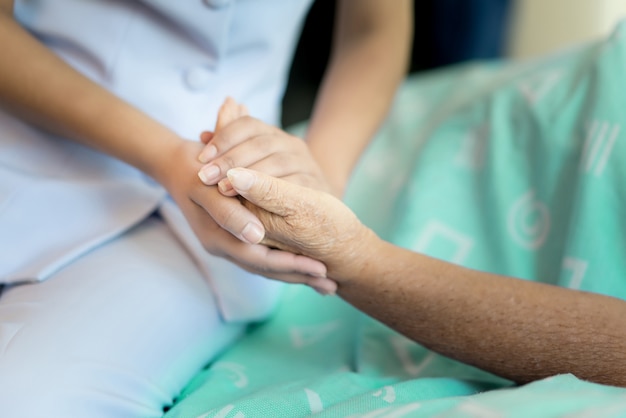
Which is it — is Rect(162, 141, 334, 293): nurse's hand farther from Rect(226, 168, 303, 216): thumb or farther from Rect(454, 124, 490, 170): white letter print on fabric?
Rect(454, 124, 490, 170): white letter print on fabric

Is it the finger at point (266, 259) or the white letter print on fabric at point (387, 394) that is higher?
the finger at point (266, 259)

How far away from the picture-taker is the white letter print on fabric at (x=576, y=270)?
2.56ft

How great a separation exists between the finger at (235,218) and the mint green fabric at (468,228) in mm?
174

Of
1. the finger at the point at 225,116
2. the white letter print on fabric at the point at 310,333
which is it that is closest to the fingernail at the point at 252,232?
the finger at the point at 225,116

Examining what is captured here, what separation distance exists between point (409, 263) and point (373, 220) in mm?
276

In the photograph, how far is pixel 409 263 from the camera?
0.74m

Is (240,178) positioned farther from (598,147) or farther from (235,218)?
(598,147)

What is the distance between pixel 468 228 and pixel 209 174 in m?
0.43

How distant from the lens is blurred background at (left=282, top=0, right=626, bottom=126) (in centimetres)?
170

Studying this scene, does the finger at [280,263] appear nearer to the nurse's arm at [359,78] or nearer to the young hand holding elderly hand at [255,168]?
the young hand holding elderly hand at [255,168]

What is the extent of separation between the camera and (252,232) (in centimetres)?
64

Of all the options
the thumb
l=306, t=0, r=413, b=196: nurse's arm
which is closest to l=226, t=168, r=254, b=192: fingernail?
the thumb

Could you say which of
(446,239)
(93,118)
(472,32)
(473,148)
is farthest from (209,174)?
(472,32)

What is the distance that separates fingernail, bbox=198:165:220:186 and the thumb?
0.15 feet
